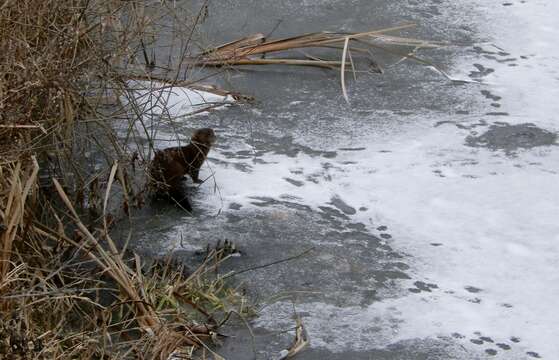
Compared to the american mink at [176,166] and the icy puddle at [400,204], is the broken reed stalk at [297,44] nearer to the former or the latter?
the icy puddle at [400,204]

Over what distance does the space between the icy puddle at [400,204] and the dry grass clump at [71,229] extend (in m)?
0.26

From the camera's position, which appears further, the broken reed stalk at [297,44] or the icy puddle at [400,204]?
the broken reed stalk at [297,44]

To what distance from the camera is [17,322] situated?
151 inches

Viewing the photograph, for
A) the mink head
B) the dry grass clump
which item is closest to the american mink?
the mink head

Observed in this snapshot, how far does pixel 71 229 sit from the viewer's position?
4973mm

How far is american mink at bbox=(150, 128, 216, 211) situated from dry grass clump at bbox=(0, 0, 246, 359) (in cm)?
24

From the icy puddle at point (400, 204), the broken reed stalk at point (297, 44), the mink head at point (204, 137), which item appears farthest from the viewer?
the broken reed stalk at point (297, 44)

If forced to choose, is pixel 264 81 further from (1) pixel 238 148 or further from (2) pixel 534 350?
(2) pixel 534 350

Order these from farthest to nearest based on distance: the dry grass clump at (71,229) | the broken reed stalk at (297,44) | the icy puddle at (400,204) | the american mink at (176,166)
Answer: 1. the broken reed stalk at (297,44)
2. the american mink at (176,166)
3. the icy puddle at (400,204)
4. the dry grass clump at (71,229)

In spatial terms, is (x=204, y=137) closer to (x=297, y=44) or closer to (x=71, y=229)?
(x=71, y=229)

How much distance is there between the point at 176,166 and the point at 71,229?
59cm

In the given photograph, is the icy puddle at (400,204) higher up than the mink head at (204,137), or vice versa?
the mink head at (204,137)

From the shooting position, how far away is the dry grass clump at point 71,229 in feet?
13.3

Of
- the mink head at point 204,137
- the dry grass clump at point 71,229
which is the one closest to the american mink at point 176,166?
the mink head at point 204,137
